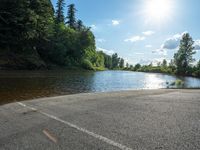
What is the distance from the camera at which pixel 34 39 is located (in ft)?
195

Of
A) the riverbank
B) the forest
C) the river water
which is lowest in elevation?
the river water

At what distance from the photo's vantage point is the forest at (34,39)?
4916cm

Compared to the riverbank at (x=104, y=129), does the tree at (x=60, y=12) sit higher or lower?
higher

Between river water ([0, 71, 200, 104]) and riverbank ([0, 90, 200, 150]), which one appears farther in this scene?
river water ([0, 71, 200, 104])

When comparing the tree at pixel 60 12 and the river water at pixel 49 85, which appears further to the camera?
the tree at pixel 60 12

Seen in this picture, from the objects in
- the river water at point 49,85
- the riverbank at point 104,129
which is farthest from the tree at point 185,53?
the riverbank at point 104,129

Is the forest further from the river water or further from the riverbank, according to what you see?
the riverbank

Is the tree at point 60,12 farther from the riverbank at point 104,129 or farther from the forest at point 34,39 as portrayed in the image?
the riverbank at point 104,129

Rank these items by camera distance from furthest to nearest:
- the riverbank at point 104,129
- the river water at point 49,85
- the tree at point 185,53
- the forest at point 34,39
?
the tree at point 185,53 < the forest at point 34,39 < the river water at point 49,85 < the riverbank at point 104,129

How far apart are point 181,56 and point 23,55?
55254mm

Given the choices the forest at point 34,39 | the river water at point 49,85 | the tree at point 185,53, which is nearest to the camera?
the river water at point 49,85

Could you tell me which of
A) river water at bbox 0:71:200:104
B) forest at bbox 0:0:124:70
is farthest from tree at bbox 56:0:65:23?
river water at bbox 0:71:200:104

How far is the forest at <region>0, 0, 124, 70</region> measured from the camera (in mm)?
49156

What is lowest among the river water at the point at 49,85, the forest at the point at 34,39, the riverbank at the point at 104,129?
the river water at the point at 49,85
